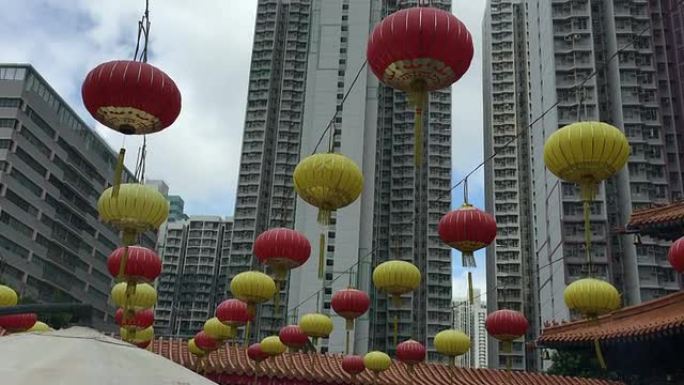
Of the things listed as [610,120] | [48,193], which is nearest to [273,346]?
[610,120]

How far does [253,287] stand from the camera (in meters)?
8.05

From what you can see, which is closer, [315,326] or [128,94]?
[128,94]

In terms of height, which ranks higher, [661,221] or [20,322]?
[661,221]

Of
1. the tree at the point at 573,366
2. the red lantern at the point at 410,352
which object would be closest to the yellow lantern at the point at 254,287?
the red lantern at the point at 410,352

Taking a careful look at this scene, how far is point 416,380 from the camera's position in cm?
1284

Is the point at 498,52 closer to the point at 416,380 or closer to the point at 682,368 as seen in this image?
the point at 416,380

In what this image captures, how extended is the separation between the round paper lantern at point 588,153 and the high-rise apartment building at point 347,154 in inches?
1190

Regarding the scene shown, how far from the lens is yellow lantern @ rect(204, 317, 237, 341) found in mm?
10026

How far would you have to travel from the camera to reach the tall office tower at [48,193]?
3697 cm

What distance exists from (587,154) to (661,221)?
4599 mm

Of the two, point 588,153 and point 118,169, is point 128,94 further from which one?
point 588,153

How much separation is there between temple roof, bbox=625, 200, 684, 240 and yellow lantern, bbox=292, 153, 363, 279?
17.2ft

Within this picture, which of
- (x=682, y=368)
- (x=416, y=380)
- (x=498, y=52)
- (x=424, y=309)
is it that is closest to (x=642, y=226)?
(x=682, y=368)

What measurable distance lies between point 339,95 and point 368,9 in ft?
22.0
